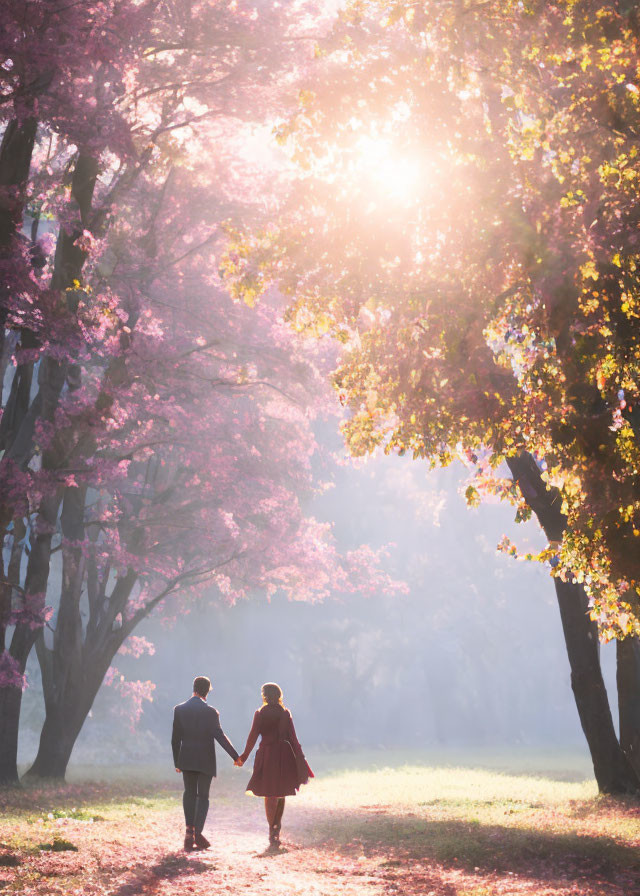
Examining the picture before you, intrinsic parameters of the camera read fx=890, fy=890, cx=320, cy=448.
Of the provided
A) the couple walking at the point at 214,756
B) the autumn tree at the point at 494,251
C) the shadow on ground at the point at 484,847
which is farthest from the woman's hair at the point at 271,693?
the autumn tree at the point at 494,251

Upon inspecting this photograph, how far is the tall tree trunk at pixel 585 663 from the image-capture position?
14.3 m

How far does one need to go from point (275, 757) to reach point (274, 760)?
39 mm

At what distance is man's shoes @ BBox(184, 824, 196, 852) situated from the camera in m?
11.0

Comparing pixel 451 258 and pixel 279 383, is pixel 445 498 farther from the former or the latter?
pixel 451 258

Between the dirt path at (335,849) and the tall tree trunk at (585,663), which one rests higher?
the tall tree trunk at (585,663)

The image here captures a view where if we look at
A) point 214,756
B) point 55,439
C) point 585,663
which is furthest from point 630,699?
point 55,439

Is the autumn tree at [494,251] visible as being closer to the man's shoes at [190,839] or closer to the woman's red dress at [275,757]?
the woman's red dress at [275,757]

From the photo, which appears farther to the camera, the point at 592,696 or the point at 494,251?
the point at 592,696

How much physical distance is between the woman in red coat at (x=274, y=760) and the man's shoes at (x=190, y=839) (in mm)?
875

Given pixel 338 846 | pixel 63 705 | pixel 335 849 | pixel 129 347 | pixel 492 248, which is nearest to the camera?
pixel 492 248

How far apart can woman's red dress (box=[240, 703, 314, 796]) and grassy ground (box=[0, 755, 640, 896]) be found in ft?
2.65

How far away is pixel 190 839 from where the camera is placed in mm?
11016

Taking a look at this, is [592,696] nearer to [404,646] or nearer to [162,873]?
[162,873]

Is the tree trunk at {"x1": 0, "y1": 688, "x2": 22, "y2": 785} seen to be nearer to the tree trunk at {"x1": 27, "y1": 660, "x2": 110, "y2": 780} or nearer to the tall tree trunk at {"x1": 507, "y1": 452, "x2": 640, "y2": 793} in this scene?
the tree trunk at {"x1": 27, "y1": 660, "x2": 110, "y2": 780}
